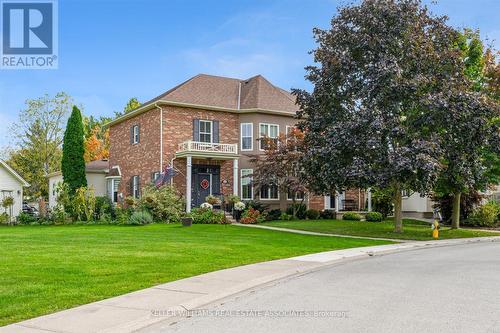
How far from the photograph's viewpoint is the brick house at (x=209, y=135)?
31.6m

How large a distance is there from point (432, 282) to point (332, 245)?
25.0 feet

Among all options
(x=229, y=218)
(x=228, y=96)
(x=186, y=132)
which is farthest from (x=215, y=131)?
(x=229, y=218)

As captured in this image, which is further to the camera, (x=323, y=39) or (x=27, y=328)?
(x=323, y=39)

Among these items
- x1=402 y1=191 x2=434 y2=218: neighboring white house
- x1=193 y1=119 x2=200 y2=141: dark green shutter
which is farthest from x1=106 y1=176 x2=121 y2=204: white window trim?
x1=402 y1=191 x2=434 y2=218: neighboring white house

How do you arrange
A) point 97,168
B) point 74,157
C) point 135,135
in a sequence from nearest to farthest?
point 135,135 → point 74,157 → point 97,168

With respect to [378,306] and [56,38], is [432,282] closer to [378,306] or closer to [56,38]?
[378,306]

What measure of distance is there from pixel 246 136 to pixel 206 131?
2.73m

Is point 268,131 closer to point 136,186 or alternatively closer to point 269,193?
point 269,193

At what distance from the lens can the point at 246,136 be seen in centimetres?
3372

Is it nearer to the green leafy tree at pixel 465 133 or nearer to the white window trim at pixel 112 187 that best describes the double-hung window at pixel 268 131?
the white window trim at pixel 112 187

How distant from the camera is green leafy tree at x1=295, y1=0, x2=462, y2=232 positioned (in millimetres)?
20594

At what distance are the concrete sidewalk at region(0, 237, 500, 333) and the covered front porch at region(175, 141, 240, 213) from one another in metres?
18.0

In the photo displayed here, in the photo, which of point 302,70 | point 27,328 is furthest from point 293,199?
point 27,328

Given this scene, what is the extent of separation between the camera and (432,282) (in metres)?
10.2
